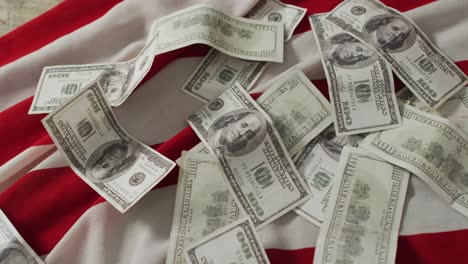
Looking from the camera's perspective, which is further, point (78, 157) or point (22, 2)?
point (22, 2)

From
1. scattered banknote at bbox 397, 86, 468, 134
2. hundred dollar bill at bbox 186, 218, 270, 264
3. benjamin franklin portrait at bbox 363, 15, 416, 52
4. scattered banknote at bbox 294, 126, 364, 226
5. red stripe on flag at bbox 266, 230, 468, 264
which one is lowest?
red stripe on flag at bbox 266, 230, 468, 264

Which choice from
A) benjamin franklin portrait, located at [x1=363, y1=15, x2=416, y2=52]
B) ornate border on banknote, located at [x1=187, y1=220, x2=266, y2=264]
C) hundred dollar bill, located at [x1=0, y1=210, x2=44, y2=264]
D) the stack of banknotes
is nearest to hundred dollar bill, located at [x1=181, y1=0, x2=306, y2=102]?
the stack of banknotes

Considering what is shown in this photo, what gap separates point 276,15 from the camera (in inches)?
36.8

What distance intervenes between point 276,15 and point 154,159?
1.14 feet

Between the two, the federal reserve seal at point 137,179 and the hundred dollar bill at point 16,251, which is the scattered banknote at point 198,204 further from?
the hundred dollar bill at point 16,251

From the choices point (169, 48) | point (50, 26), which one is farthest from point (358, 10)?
point (50, 26)

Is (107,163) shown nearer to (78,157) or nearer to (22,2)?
(78,157)

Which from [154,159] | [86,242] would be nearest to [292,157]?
[154,159]

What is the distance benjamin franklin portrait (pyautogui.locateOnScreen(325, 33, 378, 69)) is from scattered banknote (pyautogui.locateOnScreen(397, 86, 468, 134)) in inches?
3.1

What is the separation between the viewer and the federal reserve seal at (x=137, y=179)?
2.52ft

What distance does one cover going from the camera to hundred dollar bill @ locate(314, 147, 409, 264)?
2.35 ft

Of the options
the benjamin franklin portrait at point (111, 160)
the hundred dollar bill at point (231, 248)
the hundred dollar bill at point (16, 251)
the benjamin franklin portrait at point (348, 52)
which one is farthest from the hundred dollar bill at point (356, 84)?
the hundred dollar bill at point (16, 251)

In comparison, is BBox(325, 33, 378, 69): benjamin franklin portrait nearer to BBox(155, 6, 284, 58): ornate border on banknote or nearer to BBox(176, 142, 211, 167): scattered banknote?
BBox(155, 6, 284, 58): ornate border on banknote

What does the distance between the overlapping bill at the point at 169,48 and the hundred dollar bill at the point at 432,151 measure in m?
0.23
